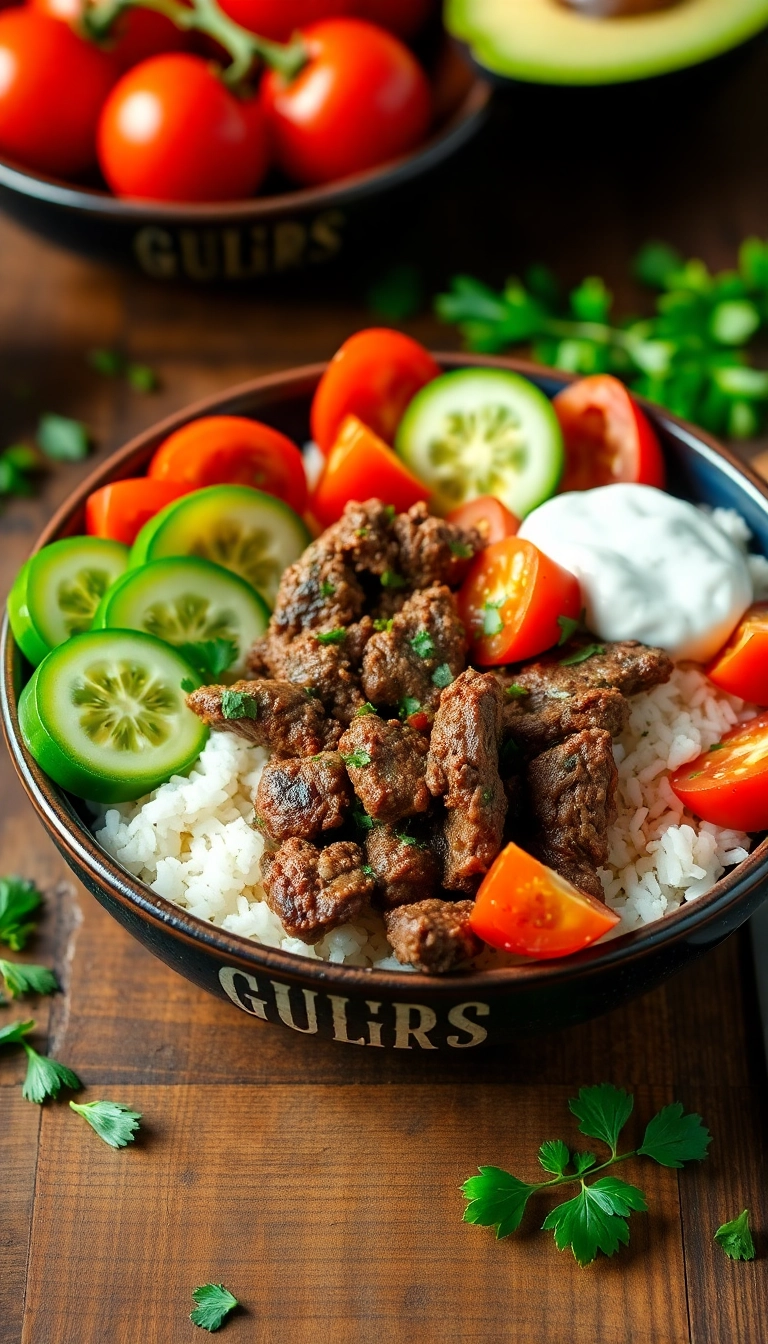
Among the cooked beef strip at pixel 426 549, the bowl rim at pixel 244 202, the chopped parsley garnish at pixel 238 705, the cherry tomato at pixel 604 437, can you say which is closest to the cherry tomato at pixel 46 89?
the bowl rim at pixel 244 202

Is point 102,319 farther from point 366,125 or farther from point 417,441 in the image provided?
point 417,441

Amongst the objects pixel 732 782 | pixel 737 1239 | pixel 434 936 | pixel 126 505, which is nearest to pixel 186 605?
pixel 126 505

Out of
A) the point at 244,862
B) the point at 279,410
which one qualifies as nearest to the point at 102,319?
the point at 279,410

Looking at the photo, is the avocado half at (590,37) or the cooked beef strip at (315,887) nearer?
the cooked beef strip at (315,887)

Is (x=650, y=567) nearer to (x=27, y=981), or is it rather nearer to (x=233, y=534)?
(x=233, y=534)

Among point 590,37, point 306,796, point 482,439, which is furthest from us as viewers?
point 590,37

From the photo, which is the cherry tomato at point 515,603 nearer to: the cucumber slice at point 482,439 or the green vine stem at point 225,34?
the cucumber slice at point 482,439
